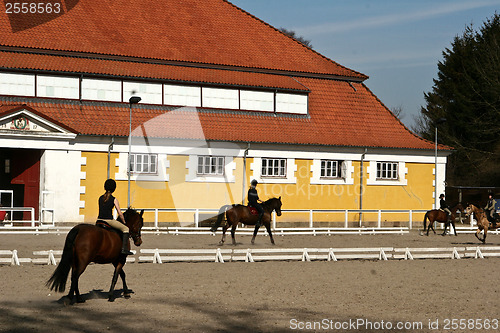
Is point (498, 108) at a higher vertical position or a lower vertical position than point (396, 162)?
higher

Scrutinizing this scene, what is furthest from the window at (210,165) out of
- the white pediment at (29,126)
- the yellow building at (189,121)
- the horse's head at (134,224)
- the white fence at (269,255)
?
the horse's head at (134,224)

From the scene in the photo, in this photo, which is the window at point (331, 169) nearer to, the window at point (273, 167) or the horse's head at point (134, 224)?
the window at point (273, 167)

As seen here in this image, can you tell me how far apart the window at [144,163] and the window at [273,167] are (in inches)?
201

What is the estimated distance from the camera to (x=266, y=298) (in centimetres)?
1302

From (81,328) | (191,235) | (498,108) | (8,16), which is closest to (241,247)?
(191,235)

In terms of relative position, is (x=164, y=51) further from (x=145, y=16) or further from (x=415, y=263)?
(x=415, y=263)

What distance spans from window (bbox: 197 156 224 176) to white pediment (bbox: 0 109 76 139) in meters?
6.00

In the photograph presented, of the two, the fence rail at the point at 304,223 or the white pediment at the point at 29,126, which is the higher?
the white pediment at the point at 29,126

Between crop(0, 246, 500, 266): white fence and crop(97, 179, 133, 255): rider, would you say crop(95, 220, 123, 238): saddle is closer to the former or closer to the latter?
crop(97, 179, 133, 255): rider

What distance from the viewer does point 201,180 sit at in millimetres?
33344

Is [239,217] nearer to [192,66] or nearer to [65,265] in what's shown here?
[192,66]

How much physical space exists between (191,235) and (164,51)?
10343 millimetres

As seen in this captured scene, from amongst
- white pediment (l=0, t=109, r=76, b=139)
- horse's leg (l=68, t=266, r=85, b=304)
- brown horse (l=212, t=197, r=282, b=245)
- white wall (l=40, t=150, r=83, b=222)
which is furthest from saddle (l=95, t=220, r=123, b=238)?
white wall (l=40, t=150, r=83, b=222)

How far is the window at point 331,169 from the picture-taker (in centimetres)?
3588
